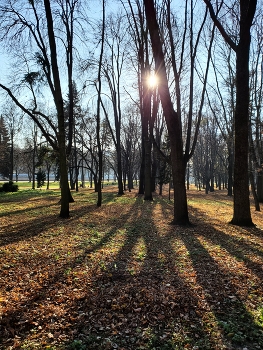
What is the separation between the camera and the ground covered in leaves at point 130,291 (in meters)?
2.77

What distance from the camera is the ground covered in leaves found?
2768mm

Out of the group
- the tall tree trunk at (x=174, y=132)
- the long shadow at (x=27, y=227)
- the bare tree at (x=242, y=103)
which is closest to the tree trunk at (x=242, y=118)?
the bare tree at (x=242, y=103)

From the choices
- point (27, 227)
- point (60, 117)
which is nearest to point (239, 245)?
point (27, 227)

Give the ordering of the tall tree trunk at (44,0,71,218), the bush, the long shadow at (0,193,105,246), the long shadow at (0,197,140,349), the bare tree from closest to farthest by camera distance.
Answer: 1. the long shadow at (0,197,140,349)
2. the long shadow at (0,193,105,246)
3. the bare tree
4. the tall tree trunk at (44,0,71,218)
5. the bush

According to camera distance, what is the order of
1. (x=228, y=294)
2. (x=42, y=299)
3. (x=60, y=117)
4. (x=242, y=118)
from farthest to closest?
(x=60, y=117)
(x=242, y=118)
(x=228, y=294)
(x=42, y=299)

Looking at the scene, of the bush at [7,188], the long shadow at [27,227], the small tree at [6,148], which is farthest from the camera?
the small tree at [6,148]

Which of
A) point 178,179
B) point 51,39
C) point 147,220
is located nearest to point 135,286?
point 178,179

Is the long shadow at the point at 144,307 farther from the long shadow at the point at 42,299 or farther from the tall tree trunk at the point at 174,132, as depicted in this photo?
the tall tree trunk at the point at 174,132

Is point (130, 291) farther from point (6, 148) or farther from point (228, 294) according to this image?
point (6, 148)

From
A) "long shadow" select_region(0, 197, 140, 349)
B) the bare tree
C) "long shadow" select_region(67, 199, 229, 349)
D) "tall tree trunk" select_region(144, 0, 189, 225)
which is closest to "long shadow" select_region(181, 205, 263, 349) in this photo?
"long shadow" select_region(67, 199, 229, 349)

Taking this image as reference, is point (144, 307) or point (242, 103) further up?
point (242, 103)

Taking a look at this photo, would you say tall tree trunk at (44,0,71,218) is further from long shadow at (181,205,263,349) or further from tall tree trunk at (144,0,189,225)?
long shadow at (181,205,263,349)

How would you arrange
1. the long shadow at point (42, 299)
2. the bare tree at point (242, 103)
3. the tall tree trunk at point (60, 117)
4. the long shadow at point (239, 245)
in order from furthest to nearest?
the tall tree trunk at point (60, 117)
the bare tree at point (242, 103)
the long shadow at point (239, 245)
the long shadow at point (42, 299)

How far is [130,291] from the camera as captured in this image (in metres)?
3.77
